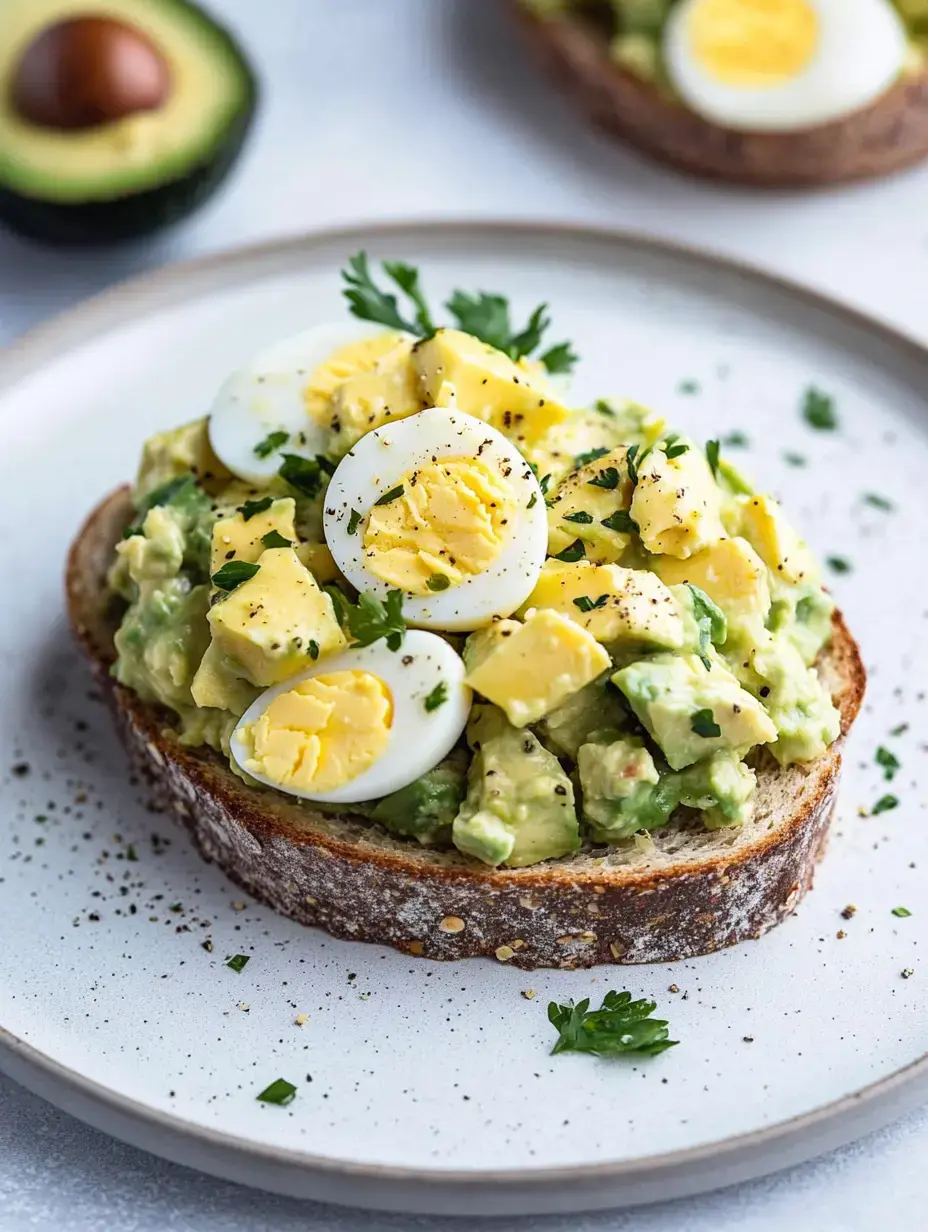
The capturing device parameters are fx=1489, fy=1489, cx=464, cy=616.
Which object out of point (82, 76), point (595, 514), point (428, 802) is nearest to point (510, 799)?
point (428, 802)

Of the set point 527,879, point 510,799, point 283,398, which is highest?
point 283,398

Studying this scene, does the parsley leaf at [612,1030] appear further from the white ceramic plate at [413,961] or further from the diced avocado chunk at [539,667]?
the diced avocado chunk at [539,667]

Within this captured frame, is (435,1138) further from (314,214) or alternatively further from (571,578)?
(314,214)

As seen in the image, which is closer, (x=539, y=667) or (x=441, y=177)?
(x=539, y=667)

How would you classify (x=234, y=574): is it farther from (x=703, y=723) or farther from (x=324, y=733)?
(x=703, y=723)

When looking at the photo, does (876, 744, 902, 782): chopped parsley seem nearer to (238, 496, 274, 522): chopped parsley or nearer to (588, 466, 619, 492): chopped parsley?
(588, 466, 619, 492): chopped parsley

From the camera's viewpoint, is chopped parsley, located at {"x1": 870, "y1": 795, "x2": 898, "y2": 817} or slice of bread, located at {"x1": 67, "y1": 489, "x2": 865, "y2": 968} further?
chopped parsley, located at {"x1": 870, "y1": 795, "x2": 898, "y2": 817}

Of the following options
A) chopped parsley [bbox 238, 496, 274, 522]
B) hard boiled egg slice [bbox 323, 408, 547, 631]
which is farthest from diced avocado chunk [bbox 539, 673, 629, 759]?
chopped parsley [bbox 238, 496, 274, 522]

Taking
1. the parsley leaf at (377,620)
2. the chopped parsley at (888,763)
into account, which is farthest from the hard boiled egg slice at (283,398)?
the chopped parsley at (888,763)
